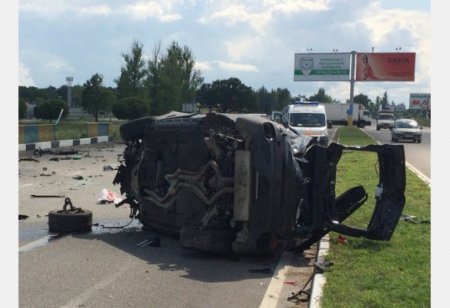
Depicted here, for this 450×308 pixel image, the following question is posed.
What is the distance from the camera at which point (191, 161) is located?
26.1 feet

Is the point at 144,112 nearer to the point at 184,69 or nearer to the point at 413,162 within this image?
the point at 184,69

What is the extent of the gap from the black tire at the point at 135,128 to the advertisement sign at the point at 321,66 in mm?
58693

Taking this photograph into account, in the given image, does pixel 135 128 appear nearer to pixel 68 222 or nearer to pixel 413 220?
pixel 68 222

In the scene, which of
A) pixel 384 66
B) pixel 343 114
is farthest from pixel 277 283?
pixel 343 114

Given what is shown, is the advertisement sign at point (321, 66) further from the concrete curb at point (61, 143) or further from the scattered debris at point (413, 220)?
the scattered debris at point (413, 220)

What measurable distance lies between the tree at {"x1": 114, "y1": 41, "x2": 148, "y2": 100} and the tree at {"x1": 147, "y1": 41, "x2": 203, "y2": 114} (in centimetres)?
100

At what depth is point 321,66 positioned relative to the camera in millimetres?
66812

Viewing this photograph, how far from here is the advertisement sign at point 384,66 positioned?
219 ft

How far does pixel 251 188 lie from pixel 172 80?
144 feet

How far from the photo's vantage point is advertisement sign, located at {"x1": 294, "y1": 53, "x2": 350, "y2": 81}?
6569cm

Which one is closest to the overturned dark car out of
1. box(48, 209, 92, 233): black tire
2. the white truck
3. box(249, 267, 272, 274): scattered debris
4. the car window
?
box(249, 267, 272, 274): scattered debris

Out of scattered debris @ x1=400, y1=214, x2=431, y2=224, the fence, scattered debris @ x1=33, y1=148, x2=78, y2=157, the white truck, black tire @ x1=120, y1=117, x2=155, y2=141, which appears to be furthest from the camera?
the white truck

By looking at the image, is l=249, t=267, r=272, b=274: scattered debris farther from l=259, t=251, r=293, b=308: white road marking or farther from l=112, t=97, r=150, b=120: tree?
l=112, t=97, r=150, b=120: tree

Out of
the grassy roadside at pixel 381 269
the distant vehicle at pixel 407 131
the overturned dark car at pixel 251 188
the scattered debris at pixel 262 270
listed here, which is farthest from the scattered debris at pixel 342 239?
the distant vehicle at pixel 407 131
